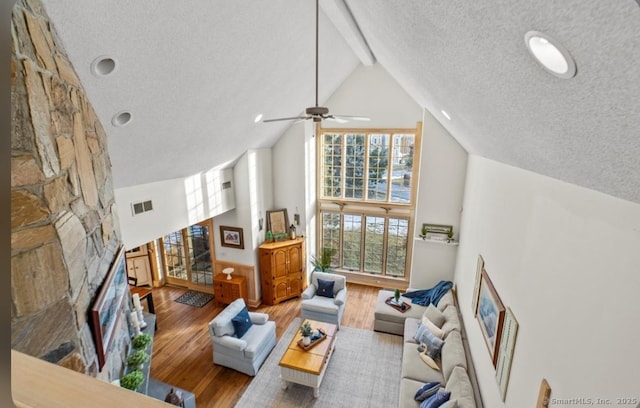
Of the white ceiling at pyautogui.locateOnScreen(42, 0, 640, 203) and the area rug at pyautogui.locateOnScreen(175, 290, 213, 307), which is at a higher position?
the white ceiling at pyautogui.locateOnScreen(42, 0, 640, 203)

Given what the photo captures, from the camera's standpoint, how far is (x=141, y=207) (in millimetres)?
4328

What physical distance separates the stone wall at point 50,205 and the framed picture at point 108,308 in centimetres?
4

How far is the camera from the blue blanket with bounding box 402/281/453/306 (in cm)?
601

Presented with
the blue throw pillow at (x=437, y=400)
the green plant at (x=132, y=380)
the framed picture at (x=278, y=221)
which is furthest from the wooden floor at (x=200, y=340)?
the blue throw pillow at (x=437, y=400)

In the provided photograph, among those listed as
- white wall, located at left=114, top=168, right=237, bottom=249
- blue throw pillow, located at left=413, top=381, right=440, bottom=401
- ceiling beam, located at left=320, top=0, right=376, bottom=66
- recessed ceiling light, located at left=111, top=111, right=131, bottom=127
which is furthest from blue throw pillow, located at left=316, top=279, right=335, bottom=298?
recessed ceiling light, located at left=111, top=111, right=131, bottom=127

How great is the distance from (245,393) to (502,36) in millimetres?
5020

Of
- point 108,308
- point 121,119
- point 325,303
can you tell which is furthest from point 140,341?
point 325,303

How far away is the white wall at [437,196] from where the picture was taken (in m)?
6.06

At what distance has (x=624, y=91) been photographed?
0.88 meters

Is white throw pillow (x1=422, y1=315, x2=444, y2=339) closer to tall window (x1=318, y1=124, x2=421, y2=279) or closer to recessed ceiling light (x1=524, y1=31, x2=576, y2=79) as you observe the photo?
tall window (x1=318, y1=124, x2=421, y2=279)

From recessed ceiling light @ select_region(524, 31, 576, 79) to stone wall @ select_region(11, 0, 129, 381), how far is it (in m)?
2.02

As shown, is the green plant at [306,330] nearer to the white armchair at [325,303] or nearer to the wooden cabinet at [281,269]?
the white armchair at [325,303]

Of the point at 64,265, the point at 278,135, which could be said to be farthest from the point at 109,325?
the point at 278,135

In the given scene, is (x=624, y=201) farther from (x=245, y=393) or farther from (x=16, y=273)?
(x=245, y=393)
